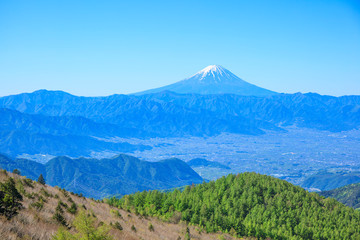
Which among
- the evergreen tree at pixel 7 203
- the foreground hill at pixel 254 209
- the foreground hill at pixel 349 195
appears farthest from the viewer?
the foreground hill at pixel 349 195

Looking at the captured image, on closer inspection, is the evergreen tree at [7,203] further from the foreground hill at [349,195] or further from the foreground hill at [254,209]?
the foreground hill at [349,195]

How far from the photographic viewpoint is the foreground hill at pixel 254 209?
169 feet

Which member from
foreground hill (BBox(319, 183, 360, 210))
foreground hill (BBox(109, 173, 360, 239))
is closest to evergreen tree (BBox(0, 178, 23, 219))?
foreground hill (BBox(109, 173, 360, 239))

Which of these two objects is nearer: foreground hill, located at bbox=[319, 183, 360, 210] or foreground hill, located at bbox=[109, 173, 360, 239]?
foreground hill, located at bbox=[109, 173, 360, 239]

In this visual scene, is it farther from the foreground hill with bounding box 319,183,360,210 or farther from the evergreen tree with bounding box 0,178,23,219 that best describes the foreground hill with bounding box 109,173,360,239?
the foreground hill with bounding box 319,183,360,210

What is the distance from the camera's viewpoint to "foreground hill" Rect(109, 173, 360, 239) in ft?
169

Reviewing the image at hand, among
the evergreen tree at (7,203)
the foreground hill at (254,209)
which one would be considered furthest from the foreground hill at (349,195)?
the evergreen tree at (7,203)

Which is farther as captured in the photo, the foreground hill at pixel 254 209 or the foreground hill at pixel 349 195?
the foreground hill at pixel 349 195

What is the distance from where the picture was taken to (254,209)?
57250 mm

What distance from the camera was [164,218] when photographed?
162 feet

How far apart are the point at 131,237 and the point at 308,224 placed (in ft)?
140

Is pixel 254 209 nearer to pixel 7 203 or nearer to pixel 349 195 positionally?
pixel 7 203

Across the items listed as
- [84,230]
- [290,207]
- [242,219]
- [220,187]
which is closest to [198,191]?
[220,187]

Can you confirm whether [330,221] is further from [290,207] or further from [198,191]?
[198,191]
